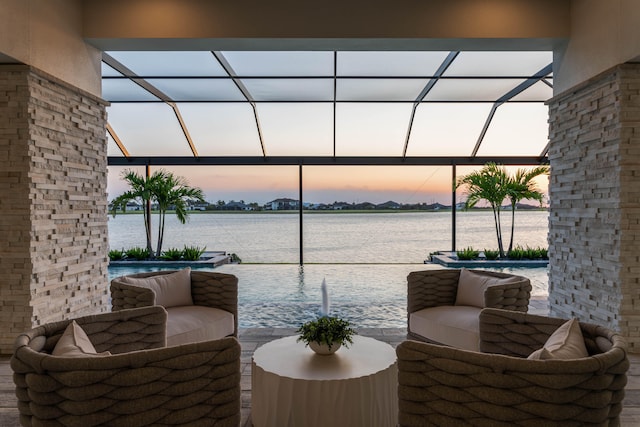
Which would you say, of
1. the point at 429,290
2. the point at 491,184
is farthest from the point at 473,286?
the point at 491,184

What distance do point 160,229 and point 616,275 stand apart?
360 inches

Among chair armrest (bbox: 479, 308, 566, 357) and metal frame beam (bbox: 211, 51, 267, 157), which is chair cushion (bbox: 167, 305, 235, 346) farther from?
metal frame beam (bbox: 211, 51, 267, 157)

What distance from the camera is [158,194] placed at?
10.1 m

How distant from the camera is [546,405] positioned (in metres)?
1.57

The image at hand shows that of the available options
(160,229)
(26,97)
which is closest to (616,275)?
(26,97)

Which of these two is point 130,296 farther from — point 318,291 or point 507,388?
point 318,291

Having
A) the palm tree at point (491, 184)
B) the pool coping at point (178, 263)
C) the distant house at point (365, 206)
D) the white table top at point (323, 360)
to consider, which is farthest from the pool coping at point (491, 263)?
the distant house at point (365, 206)

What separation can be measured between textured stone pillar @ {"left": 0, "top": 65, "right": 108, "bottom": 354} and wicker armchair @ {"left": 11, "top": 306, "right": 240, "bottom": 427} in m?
2.30

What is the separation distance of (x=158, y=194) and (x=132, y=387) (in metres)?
9.06

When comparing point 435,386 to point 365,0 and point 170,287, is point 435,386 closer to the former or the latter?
point 170,287

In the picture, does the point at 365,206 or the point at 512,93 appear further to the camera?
the point at 365,206

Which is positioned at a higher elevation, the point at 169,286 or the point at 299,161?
the point at 299,161

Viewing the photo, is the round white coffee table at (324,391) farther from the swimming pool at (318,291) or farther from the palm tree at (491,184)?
the palm tree at (491,184)

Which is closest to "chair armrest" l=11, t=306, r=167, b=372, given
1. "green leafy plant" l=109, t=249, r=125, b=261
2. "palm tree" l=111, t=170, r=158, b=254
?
"palm tree" l=111, t=170, r=158, b=254
